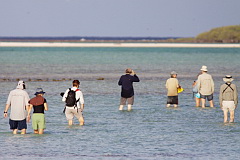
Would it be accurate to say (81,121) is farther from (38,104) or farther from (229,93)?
(229,93)

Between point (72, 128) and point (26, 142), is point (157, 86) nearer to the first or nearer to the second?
point (72, 128)

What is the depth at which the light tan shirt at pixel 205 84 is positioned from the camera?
21094 millimetres

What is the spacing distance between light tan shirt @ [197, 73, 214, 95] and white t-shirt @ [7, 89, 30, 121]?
310 inches

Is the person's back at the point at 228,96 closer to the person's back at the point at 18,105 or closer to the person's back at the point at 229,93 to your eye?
the person's back at the point at 229,93

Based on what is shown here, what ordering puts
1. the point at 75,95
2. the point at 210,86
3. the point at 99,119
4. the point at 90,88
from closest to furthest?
the point at 75,95, the point at 99,119, the point at 210,86, the point at 90,88

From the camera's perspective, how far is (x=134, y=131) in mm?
17094

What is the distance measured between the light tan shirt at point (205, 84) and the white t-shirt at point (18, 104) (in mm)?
7885

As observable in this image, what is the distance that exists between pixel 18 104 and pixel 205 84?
8.26 m

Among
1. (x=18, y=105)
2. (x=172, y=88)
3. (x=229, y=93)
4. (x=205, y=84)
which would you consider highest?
(x=205, y=84)

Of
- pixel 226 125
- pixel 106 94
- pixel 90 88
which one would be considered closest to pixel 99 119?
pixel 226 125

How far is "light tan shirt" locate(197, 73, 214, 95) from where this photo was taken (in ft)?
69.2

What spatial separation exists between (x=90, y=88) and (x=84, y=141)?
53.2 ft

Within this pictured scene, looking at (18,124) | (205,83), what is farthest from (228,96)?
(18,124)

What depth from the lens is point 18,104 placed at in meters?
15.0
